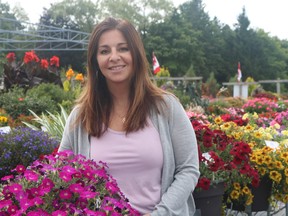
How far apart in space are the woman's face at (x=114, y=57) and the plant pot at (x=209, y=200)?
1.22 meters

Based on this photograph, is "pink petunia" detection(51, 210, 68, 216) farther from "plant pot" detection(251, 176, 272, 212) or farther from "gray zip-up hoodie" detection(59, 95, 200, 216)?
"plant pot" detection(251, 176, 272, 212)

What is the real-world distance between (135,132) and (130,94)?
0.89ft

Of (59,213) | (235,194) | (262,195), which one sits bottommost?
(262,195)

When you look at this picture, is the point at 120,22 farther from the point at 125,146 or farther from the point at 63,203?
the point at 63,203

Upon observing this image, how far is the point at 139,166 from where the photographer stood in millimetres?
2094

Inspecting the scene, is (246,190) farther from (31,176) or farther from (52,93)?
(52,93)

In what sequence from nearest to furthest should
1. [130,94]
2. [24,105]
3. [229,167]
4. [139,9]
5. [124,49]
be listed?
[124,49] < [130,94] < [229,167] < [24,105] < [139,9]

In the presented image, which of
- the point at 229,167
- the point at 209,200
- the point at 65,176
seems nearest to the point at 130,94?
the point at 65,176

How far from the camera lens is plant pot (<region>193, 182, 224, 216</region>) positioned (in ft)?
9.96

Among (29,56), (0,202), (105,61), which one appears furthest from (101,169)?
(29,56)

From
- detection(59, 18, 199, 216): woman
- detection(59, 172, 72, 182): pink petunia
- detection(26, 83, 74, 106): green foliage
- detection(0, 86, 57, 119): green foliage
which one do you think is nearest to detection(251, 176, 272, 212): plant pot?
detection(59, 18, 199, 216): woman

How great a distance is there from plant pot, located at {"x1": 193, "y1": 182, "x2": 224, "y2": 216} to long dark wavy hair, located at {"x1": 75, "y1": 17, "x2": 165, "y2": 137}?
1.08m

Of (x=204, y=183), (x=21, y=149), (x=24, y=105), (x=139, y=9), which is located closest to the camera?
(x=204, y=183)

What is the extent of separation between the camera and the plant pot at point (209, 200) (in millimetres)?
3037
